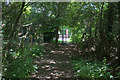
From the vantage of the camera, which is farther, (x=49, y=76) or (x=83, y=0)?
(x=83, y=0)

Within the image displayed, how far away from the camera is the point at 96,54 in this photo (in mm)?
5508

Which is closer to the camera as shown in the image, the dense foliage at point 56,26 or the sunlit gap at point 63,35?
the dense foliage at point 56,26

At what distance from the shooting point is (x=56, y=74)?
409 centimetres

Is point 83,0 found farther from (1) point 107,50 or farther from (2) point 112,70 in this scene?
(2) point 112,70

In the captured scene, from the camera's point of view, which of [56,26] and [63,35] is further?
[63,35]

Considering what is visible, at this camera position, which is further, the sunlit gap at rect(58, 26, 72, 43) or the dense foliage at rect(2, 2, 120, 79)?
the sunlit gap at rect(58, 26, 72, 43)

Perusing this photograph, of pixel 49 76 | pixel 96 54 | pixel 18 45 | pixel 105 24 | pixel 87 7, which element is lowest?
pixel 49 76

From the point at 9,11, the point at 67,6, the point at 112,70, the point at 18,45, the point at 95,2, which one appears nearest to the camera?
the point at 112,70

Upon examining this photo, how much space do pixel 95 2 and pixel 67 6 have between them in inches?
61.8

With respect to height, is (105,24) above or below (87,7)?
below

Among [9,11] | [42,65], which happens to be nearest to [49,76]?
[42,65]

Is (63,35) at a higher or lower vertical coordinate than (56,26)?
lower

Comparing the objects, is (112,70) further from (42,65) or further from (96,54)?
(42,65)

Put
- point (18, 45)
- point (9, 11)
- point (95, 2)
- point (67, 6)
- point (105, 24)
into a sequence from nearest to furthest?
point (9, 11) → point (18, 45) → point (105, 24) → point (95, 2) → point (67, 6)
